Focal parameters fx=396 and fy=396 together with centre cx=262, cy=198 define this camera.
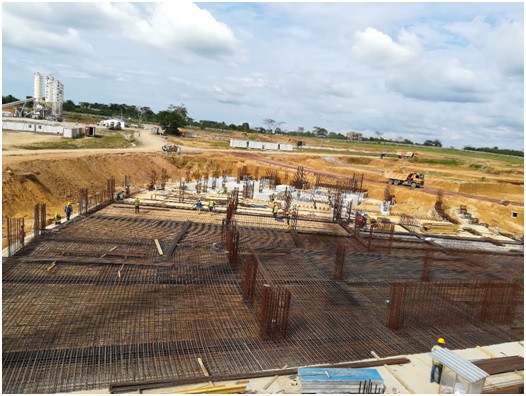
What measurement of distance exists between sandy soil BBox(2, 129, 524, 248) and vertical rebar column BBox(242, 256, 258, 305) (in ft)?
36.5

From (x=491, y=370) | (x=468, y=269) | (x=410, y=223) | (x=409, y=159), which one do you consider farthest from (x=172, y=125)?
(x=491, y=370)

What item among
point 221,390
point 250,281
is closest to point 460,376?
point 221,390

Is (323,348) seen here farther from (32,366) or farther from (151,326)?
(32,366)

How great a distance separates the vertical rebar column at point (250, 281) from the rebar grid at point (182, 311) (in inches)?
7.6

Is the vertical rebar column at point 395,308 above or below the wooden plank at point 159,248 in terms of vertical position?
above

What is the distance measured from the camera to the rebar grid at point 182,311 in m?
5.81

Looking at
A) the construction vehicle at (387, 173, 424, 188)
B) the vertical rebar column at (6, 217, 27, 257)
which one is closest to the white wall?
the vertical rebar column at (6, 217, 27, 257)

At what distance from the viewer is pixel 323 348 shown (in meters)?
6.64

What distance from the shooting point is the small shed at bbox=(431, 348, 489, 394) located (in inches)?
208

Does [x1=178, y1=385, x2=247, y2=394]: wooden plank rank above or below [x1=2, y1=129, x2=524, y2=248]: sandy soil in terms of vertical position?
below

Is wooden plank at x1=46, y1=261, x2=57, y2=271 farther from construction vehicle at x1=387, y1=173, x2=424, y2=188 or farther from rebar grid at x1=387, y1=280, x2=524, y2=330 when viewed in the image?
construction vehicle at x1=387, y1=173, x2=424, y2=188

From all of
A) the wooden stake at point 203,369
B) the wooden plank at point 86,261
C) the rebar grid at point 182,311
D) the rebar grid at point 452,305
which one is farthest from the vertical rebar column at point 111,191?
the rebar grid at point 452,305

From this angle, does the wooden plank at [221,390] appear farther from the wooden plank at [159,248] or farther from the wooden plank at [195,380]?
the wooden plank at [159,248]

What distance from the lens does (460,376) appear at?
542 cm
